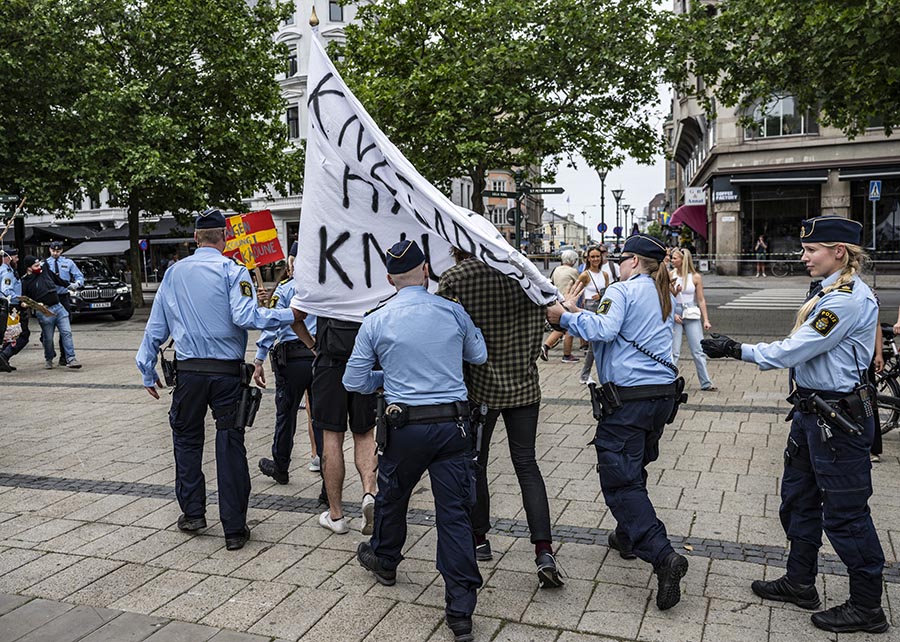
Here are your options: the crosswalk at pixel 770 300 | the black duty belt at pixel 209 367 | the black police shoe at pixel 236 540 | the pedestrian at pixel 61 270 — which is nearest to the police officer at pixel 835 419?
the black duty belt at pixel 209 367

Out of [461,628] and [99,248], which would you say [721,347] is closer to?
[461,628]

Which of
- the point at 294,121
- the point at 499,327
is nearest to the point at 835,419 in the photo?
the point at 499,327

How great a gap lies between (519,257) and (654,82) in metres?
17.8

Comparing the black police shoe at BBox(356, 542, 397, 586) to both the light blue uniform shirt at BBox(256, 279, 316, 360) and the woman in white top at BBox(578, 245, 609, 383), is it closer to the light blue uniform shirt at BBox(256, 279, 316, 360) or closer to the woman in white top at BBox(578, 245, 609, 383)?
the light blue uniform shirt at BBox(256, 279, 316, 360)

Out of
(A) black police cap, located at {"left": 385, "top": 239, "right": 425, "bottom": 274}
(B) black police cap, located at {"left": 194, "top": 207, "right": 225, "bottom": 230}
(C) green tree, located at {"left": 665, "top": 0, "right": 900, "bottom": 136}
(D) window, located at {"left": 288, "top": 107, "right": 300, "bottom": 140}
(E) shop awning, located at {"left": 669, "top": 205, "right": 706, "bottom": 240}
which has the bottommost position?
(A) black police cap, located at {"left": 385, "top": 239, "right": 425, "bottom": 274}

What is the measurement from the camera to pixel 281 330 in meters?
5.84

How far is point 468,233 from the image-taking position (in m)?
3.95

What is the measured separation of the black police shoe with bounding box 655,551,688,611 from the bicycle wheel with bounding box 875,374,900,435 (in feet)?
12.6

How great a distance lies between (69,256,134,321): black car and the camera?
20734mm

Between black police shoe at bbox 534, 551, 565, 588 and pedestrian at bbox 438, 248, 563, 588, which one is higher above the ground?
pedestrian at bbox 438, 248, 563, 588

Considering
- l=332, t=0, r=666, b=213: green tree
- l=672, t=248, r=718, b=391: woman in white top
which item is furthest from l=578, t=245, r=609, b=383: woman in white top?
l=332, t=0, r=666, b=213: green tree

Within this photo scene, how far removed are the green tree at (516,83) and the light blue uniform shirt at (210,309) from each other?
1528 centimetres

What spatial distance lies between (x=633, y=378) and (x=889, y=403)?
377cm

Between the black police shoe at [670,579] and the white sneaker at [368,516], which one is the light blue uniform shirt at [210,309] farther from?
the black police shoe at [670,579]
